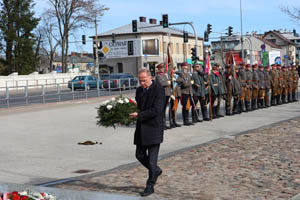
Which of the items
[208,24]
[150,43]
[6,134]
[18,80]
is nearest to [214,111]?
[6,134]

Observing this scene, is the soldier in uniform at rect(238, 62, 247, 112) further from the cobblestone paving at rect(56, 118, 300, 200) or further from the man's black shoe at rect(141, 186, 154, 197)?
the man's black shoe at rect(141, 186, 154, 197)

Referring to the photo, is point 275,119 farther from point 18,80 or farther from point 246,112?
point 18,80

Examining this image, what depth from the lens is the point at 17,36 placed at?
64812 mm

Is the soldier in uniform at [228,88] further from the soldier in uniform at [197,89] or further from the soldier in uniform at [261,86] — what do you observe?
the soldier in uniform at [261,86]

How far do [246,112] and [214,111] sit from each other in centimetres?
220

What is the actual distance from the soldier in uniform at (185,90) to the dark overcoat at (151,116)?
866cm

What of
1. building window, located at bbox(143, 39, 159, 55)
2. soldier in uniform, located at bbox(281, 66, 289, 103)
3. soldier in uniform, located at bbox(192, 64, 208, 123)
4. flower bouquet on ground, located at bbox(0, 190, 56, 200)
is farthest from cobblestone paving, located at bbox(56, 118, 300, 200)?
building window, located at bbox(143, 39, 159, 55)

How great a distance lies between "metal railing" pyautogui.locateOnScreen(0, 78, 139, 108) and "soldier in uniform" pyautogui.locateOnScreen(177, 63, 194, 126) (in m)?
6.73

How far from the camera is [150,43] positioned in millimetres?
73250

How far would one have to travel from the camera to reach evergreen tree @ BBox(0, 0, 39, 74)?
64.4 metres

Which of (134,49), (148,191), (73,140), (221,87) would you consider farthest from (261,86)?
(134,49)

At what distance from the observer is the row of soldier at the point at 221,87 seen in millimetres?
15461

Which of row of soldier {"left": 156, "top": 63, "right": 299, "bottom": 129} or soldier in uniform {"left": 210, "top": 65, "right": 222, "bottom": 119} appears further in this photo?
soldier in uniform {"left": 210, "top": 65, "right": 222, "bottom": 119}

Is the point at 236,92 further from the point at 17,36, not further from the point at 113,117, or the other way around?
the point at 17,36
